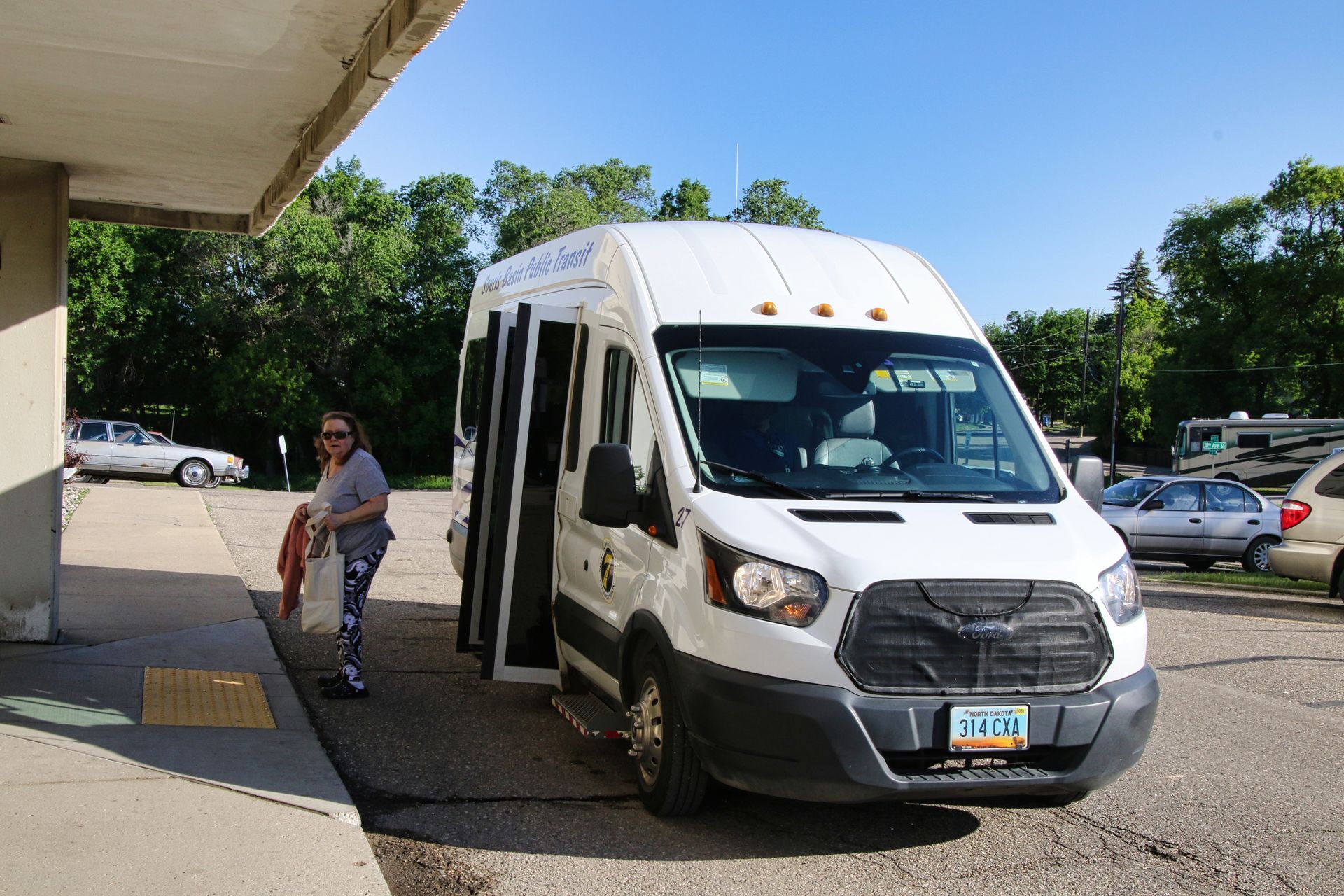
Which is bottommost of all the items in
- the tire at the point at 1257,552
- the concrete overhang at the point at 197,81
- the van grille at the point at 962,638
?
the tire at the point at 1257,552

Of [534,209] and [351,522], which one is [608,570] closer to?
[351,522]

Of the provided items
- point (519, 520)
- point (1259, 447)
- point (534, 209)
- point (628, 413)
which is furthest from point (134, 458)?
point (1259, 447)

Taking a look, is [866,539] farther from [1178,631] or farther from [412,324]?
[412,324]

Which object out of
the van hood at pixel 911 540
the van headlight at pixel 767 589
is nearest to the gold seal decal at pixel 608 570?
the van hood at pixel 911 540

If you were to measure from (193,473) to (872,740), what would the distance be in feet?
96.7

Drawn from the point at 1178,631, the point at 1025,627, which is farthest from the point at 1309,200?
the point at 1025,627

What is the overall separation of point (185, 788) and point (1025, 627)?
3.61 metres

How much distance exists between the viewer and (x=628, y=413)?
5691mm

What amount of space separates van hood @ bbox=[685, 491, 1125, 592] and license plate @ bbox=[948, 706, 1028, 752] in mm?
502

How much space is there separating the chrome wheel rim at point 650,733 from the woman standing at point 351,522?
239cm

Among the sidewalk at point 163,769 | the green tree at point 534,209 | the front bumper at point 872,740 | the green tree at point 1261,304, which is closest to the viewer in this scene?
the sidewalk at point 163,769

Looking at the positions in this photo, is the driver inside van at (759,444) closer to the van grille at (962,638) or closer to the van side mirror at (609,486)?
the van side mirror at (609,486)

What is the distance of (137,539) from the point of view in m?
14.5

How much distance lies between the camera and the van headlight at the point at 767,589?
14.4ft
